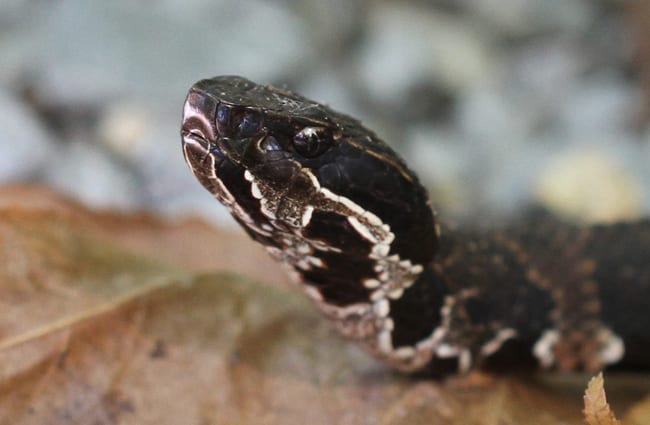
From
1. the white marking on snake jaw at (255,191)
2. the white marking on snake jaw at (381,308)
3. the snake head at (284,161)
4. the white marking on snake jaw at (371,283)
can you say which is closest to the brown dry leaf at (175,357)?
the white marking on snake jaw at (381,308)

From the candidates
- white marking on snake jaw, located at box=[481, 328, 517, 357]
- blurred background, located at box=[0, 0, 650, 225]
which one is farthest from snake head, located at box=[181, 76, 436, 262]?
blurred background, located at box=[0, 0, 650, 225]

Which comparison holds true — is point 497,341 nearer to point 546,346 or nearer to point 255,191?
point 546,346

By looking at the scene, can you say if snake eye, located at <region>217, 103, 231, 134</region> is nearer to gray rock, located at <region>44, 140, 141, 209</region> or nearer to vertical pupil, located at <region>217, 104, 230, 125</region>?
vertical pupil, located at <region>217, 104, 230, 125</region>

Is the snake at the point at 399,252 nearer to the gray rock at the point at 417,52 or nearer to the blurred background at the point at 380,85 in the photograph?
the blurred background at the point at 380,85

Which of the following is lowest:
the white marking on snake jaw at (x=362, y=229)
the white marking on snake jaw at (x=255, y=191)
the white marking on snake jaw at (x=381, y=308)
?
the white marking on snake jaw at (x=255, y=191)

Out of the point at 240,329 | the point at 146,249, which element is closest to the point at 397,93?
the point at 146,249
